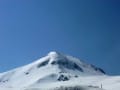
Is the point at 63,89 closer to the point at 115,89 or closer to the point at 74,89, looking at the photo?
the point at 74,89

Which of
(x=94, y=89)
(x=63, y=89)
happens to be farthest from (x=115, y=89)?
(x=63, y=89)

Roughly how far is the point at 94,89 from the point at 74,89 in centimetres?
768

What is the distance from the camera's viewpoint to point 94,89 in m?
148

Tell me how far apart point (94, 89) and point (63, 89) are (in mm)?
11916

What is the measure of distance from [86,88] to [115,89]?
18.9 metres

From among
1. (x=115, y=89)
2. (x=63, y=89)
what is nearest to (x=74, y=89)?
(x=63, y=89)

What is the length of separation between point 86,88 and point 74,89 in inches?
226

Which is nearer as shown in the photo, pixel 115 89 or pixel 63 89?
pixel 63 89

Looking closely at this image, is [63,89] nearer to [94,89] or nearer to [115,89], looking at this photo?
[94,89]

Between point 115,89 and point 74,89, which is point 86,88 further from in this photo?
point 115,89

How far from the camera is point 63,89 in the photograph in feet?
477

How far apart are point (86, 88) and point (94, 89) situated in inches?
132

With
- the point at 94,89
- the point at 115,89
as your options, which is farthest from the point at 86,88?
the point at 115,89

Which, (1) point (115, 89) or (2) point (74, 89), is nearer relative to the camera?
A: (2) point (74, 89)
